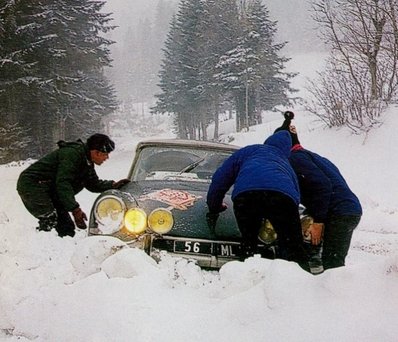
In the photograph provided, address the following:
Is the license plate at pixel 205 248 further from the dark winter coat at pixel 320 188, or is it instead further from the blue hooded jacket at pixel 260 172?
the dark winter coat at pixel 320 188

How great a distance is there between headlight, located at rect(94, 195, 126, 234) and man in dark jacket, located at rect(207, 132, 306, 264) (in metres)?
0.75

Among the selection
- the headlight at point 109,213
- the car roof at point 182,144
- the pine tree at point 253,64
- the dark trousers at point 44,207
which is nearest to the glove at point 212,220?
the headlight at point 109,213

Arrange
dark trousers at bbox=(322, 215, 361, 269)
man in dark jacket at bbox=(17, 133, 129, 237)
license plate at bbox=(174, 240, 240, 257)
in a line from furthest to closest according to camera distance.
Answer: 1. man in dark jacket at bbox=(17, 133, 129, 237)
2. dark trousers at bbox=(322, 215, 361, 269)
3. license plate at bbox=(174, 240, 240, 257)

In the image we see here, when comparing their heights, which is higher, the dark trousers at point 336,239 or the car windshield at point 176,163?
the car windshield at point 176,163

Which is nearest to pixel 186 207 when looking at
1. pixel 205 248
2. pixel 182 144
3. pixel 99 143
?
pixel 205 248

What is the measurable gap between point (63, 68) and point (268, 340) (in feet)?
70.3

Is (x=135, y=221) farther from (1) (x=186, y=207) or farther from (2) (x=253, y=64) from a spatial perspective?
(2) (x=253, y=64)

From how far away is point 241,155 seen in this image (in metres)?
3.43

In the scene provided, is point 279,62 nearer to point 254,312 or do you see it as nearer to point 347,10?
point 347,10

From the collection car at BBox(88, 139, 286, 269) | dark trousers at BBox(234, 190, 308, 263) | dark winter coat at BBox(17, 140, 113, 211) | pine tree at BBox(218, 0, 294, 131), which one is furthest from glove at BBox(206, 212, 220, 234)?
pine tree at BBox(218, 0, 294, 131)

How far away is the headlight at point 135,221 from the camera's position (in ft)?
11.0

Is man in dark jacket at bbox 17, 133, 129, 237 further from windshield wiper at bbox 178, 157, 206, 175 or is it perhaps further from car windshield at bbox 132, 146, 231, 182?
windshield wiper at bbox 178, 157, 206, 175

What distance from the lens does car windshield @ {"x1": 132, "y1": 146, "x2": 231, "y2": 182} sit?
4.60 metres

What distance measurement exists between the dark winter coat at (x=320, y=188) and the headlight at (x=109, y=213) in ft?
4.56
